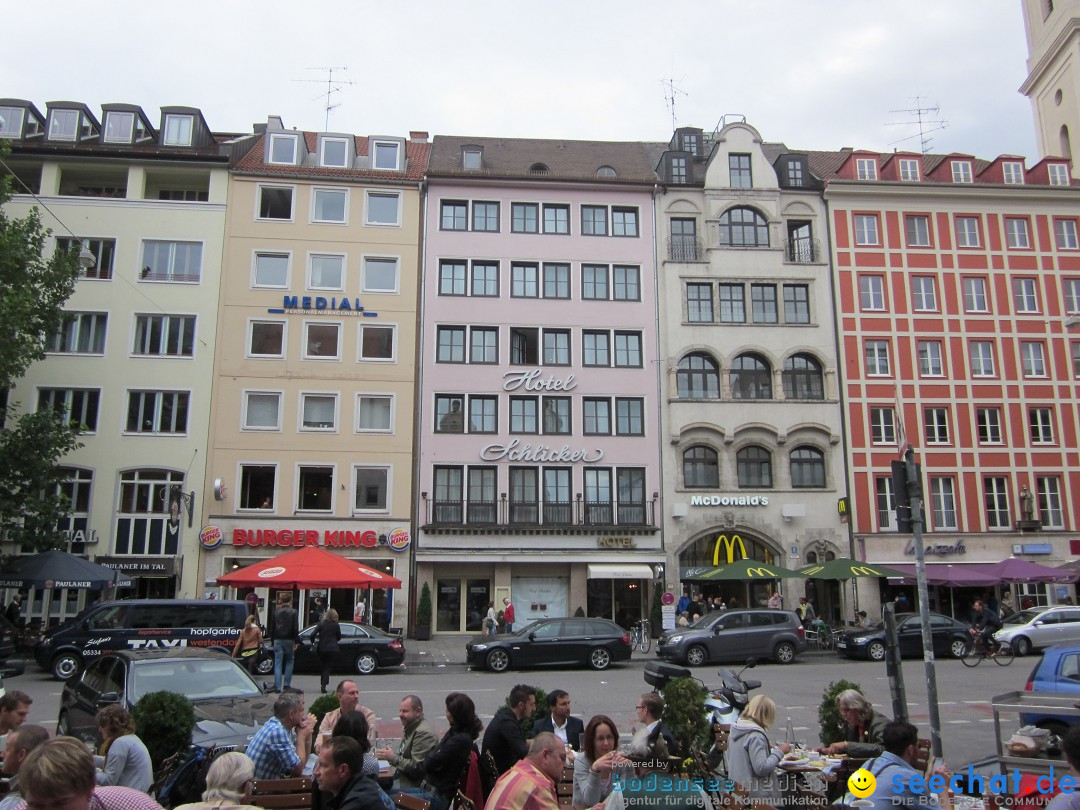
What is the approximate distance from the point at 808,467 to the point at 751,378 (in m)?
4.46

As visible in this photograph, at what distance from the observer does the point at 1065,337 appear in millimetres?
38000

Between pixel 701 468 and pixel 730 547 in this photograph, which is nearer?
pixel 730 547

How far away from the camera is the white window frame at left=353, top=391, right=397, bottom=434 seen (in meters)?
34.4

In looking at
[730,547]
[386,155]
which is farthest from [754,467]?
[386,155]

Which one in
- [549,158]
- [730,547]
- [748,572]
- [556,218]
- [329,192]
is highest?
[549,158]

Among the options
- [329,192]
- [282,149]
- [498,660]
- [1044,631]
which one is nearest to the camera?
[498,660]

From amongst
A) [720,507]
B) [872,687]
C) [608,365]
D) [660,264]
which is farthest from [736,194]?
[872,687]

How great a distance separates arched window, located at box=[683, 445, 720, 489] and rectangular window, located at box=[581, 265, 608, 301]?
25.1 ft

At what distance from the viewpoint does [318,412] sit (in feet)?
113

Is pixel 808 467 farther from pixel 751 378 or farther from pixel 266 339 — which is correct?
pixel 266 339

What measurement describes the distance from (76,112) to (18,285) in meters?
13.8

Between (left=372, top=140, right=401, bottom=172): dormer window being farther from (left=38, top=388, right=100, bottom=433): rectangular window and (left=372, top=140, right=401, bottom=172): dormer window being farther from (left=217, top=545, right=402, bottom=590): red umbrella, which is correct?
(left=217, top=545, right=402, bottom=590): red umbrella

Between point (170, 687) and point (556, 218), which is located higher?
point (556, 218)

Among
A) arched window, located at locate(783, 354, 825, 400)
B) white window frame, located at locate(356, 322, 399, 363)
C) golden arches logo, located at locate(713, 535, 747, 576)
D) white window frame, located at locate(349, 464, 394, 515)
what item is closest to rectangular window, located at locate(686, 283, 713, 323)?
arched window, located at locate(783, 354, 825, 400)
